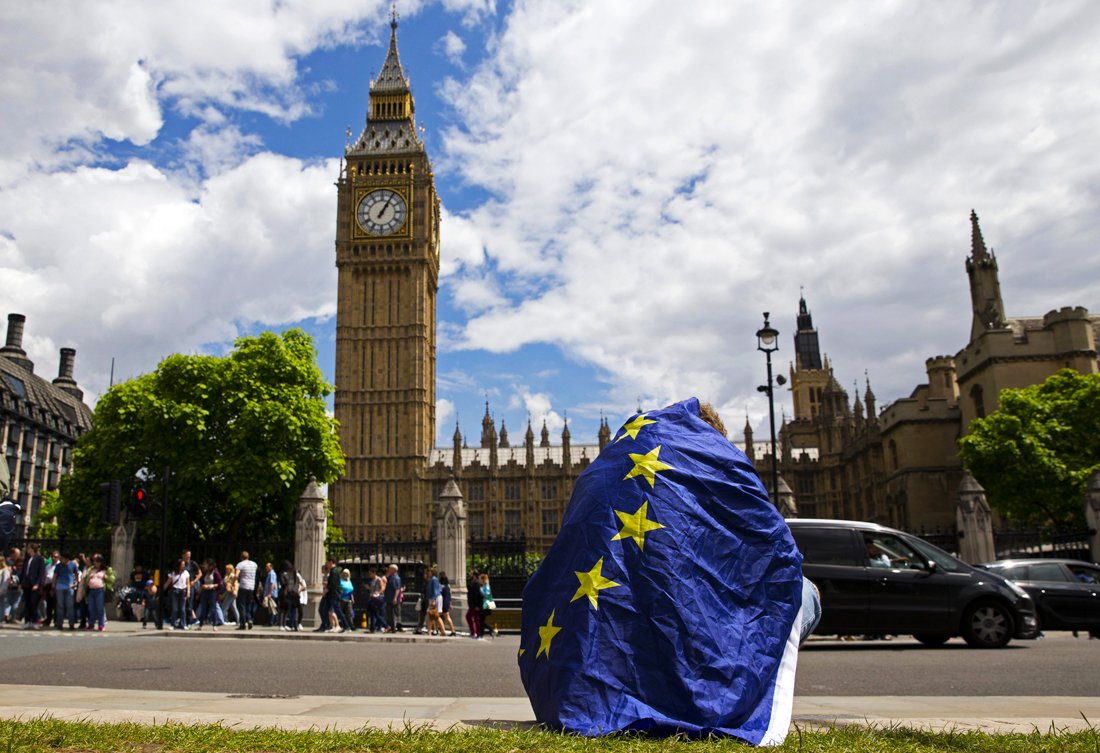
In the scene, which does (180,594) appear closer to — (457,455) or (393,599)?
(393,599)

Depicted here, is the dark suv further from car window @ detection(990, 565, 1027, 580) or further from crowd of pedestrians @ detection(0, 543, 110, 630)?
crowd of pedestrians @ detection(0, 543, 110, 630)

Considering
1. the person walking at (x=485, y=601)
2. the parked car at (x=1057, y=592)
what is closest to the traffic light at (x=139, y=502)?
the person walking at (x=485, y=601)

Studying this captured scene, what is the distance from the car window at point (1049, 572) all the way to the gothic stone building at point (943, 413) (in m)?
30.2

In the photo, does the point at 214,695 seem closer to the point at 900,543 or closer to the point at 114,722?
the point at 114,722

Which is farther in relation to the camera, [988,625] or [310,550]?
[310,550]

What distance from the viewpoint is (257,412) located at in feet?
86.3

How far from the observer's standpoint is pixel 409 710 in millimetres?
5719

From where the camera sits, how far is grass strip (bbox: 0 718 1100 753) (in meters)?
3.46

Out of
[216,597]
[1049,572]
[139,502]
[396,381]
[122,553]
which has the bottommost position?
[216,597]

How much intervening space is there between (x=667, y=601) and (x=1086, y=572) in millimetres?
13522

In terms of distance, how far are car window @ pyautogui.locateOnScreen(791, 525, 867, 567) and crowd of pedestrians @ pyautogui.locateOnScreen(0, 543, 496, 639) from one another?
8.18 meters

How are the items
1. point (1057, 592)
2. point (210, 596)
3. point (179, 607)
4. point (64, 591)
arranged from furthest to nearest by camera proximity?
point (210, 596) < point (179, 607) < point (64, 591) < point (1057, 592)

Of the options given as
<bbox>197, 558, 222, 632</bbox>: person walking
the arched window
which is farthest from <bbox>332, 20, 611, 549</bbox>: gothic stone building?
<bbox>197, 558, 222, 632</bbox>: person walking

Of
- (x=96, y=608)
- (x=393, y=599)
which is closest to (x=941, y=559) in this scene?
(x=393, y=599)
